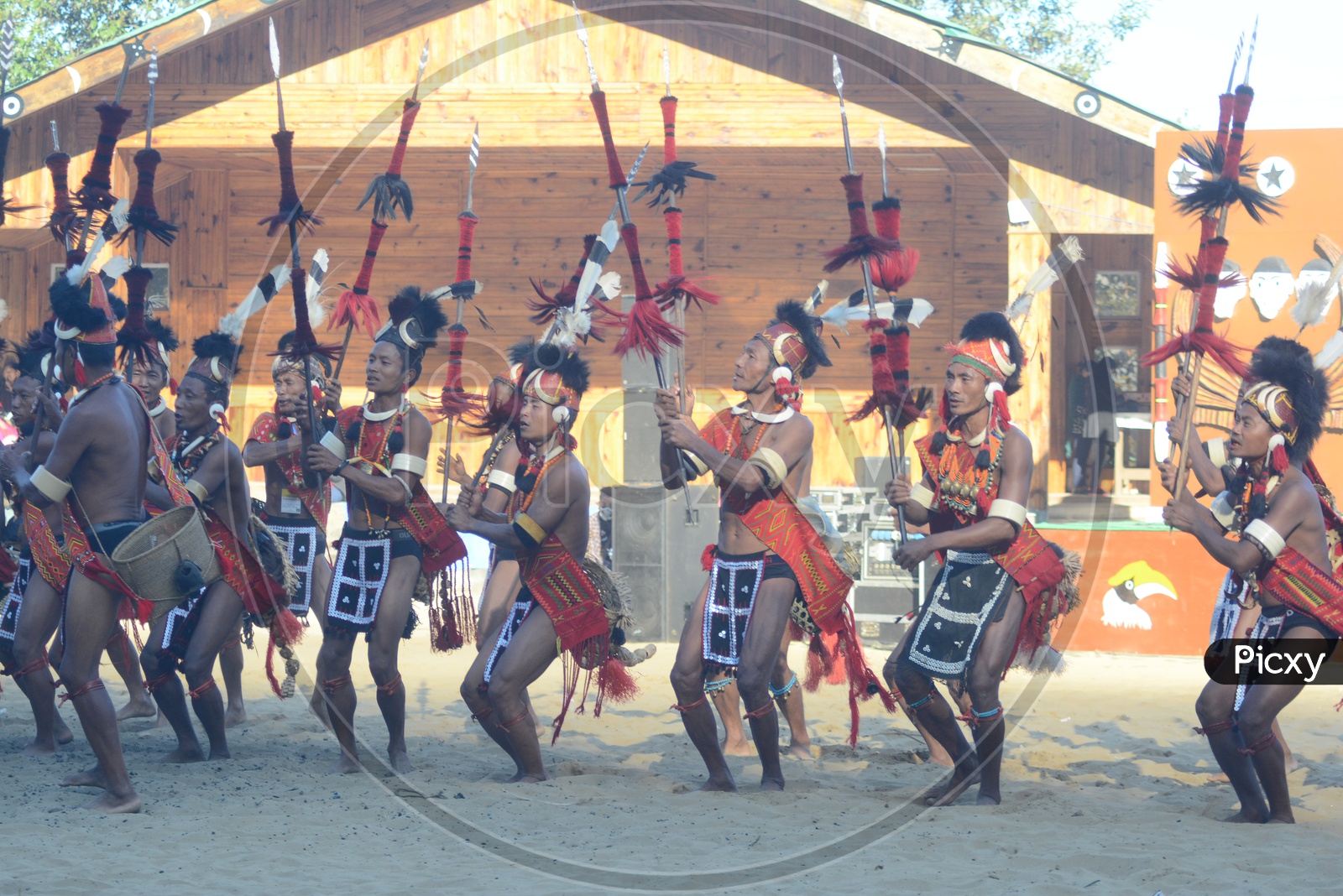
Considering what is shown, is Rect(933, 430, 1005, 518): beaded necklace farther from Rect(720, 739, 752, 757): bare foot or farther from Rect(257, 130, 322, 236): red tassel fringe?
Rect(257, 130, 322, 236): red tassel fringe

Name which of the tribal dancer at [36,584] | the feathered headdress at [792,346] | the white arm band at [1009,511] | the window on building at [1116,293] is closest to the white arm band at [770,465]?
the feathered headdress at [792,346]

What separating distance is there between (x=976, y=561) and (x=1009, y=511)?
0.27 metres

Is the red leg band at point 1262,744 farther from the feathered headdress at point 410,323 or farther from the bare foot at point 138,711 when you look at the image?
the bare foot at point 138,711

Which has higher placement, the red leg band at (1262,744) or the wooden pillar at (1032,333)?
the wooden pillar at (1032,333)

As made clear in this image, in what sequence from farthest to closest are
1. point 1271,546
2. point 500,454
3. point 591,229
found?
point 591,229 → point 500,454 → point 1271,546

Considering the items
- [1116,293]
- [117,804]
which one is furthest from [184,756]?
[1116,293]

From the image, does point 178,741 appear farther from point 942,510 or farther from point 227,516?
point 942,510

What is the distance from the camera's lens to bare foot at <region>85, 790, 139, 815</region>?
5090 millimetres

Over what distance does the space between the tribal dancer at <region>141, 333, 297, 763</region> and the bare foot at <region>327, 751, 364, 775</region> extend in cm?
58

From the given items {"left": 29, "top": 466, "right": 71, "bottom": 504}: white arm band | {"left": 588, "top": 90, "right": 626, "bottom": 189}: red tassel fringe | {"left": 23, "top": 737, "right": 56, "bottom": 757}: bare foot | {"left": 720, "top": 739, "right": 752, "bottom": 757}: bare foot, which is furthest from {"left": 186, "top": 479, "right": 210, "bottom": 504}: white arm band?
{"left": 720, "top": 739, "right": 752, "bottom": 757}: bare foot

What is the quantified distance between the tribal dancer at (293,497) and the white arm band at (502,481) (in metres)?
1.67

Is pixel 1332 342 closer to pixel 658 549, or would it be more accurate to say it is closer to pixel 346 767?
pixel 346 767

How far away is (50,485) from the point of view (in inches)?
199

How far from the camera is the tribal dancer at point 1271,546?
5.02 metres
